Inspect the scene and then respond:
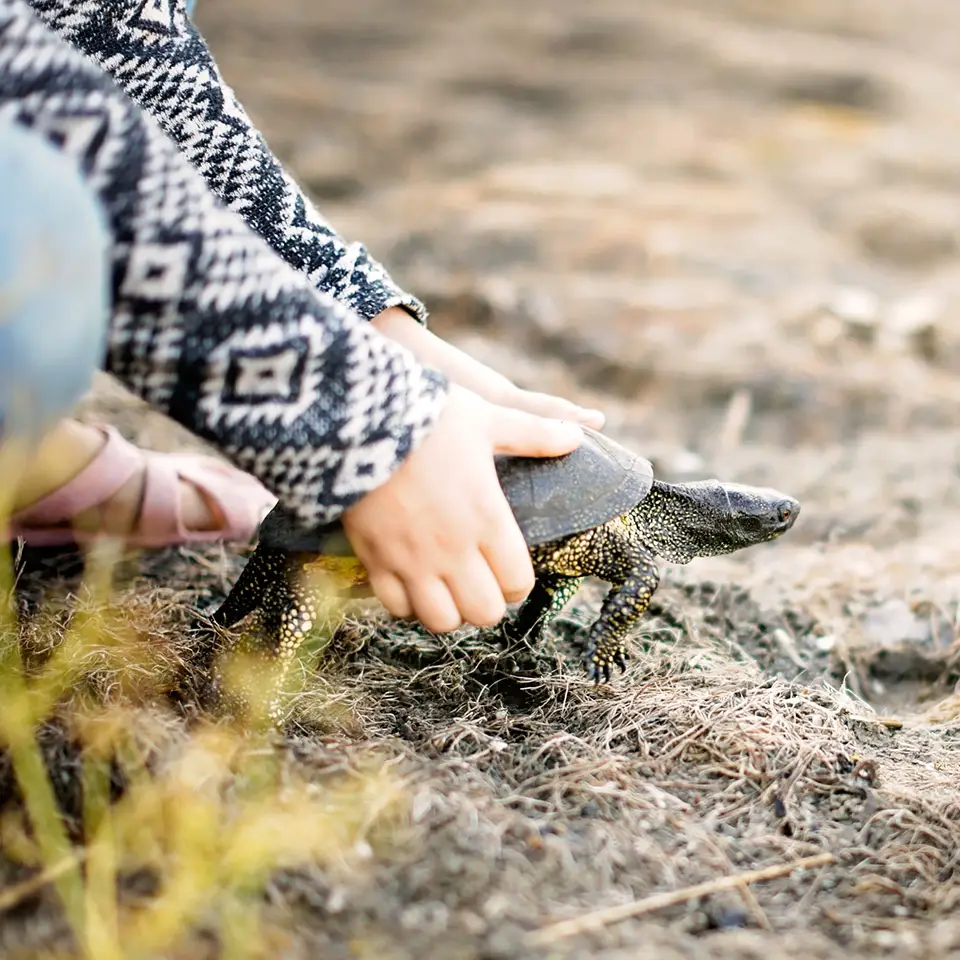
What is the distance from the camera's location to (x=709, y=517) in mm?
2611

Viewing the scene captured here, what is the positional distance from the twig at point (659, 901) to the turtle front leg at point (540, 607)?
0.82 metres

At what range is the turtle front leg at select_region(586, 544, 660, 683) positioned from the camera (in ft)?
7.57

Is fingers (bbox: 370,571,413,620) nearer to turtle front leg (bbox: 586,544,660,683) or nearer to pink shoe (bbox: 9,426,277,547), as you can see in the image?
turtle front leg (bbox: 586,544,660,683)

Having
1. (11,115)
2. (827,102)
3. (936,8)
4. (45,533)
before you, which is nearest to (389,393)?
(11,115)

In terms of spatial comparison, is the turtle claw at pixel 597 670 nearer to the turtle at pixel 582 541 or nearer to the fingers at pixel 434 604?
the turtle at pixel 582 541

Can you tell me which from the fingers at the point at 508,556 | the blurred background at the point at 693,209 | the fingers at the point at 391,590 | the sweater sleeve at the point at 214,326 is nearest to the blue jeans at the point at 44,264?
the sweater sleeve at the point at 214,326

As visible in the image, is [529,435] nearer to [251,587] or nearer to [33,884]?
[251,587]

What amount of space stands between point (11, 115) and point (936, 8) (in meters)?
11.5

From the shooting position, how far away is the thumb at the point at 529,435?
1914mm

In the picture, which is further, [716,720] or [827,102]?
[827,102]

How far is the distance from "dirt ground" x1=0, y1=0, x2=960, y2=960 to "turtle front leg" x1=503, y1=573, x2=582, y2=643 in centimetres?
10

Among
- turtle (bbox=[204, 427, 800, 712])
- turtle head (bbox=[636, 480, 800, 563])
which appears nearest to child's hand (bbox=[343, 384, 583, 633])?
turtle (bbox=[204, 427, 800, 712])

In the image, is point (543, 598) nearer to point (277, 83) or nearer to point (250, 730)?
point (250, 730)

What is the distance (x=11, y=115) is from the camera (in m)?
1.47
